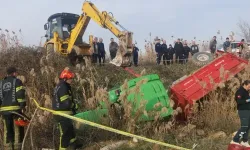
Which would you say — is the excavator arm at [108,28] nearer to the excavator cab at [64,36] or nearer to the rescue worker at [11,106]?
the excavator cab at [64,36]

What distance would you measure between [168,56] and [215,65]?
850 centimetres

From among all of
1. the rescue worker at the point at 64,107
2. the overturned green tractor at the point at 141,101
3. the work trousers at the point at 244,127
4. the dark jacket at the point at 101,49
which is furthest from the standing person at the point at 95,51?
the work trousers at the point at 244,127

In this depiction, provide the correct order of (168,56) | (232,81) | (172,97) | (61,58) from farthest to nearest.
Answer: (168,56), (61,58), (172,97), (232,81)

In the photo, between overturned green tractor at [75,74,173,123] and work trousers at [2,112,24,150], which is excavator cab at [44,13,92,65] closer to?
overturned green tractor at [75,74,173,123]

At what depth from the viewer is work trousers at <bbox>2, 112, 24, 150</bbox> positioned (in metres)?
6.98

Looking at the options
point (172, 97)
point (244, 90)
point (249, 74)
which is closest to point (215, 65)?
point (249, 74)

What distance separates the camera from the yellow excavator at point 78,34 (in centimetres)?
1306

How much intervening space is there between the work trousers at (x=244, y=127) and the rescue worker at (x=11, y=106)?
427cm

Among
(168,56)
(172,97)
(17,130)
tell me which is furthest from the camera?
(168,56)

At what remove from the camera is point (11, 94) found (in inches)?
273

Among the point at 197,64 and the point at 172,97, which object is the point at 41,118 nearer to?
the point at 172,97

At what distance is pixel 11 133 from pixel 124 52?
657 cm

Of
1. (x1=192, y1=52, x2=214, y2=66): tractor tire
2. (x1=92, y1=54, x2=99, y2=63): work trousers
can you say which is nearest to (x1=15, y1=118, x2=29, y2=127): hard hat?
(x1=192, y1=52, x2=214, y2=66): tractor tire

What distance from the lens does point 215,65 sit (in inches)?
349
